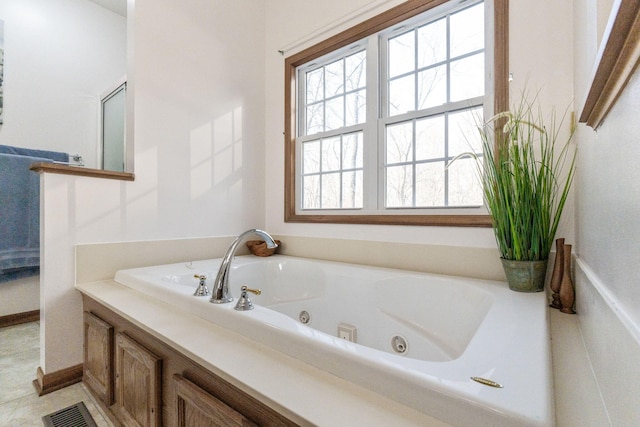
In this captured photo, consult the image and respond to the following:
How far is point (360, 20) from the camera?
6.30 feet

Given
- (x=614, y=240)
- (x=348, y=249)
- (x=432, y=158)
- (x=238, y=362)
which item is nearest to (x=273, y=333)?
(x=238, y=362)

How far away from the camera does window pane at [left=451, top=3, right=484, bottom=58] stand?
Result: 5.12 ft

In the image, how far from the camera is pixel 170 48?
1.93 metres

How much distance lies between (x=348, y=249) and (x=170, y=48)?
1686 millimetres

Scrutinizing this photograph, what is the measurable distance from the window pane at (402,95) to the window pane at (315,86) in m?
0.60

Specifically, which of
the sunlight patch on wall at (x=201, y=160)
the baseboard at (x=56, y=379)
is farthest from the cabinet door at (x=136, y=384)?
the sunlight patch on wall at (x=201, y=160)

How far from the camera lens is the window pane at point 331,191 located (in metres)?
2.17

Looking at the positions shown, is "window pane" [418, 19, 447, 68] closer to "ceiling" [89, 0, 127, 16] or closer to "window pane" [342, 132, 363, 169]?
"window pane" [342, 132, 363, 169]

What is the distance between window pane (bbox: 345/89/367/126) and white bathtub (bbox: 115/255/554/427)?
0.98 metres

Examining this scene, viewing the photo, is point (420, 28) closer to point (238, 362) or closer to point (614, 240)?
point (614, 240)

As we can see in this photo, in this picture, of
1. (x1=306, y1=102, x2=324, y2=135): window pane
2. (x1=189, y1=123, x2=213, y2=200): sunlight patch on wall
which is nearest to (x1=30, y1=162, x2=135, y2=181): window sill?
(x1=189, y1=123, x2=213, y2=200): sunlight patch on wall

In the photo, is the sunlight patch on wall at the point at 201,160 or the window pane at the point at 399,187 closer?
the window pane at the point at 399,187

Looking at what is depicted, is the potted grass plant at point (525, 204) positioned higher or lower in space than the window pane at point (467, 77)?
lower

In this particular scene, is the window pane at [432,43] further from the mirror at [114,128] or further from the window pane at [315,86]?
the mirror at [114,128]
